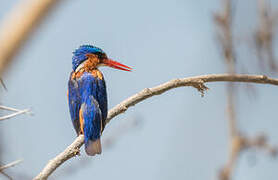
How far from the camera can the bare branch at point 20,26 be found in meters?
1.62

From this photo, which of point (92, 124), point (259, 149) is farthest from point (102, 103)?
point (259, 149)

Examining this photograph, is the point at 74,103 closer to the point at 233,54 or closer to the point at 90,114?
the point at 90,114

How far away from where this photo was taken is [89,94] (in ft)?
12.9

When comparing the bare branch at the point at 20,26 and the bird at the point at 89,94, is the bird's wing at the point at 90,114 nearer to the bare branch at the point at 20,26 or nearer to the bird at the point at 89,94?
the bird at the point at 89,94

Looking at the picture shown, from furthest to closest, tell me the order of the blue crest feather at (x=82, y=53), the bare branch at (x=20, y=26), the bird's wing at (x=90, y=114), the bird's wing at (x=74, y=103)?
the blue crest feather at (x=82, y=53), the bird's wing at (x=74, y=103), the bird's wing at (x=90, y=114), the bare branch at (x=20, y=26)

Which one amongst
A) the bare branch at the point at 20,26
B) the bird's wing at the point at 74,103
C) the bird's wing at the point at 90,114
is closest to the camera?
the bare branch at the point at 20,26

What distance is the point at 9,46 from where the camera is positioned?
64.4 inches

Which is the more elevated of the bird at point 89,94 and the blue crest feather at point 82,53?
the blue crest feather at point 82,53

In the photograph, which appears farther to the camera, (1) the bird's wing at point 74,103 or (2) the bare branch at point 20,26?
(1) the bird's wing at point 74,103

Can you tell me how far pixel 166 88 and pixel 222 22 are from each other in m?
0.77

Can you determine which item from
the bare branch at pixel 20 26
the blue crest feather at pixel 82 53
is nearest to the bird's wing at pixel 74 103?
the blue crest feather at pixel 82 53

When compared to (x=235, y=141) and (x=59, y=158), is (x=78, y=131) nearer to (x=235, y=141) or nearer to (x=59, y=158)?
(x=59, y=158)

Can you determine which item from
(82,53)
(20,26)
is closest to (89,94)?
(82,53)

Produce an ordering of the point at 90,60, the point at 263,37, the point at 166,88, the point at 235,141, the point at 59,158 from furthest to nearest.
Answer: the point at 235,141 → the point at 90,60 → the point at 166,88 → the point at 59,158 → the point at 263,37
